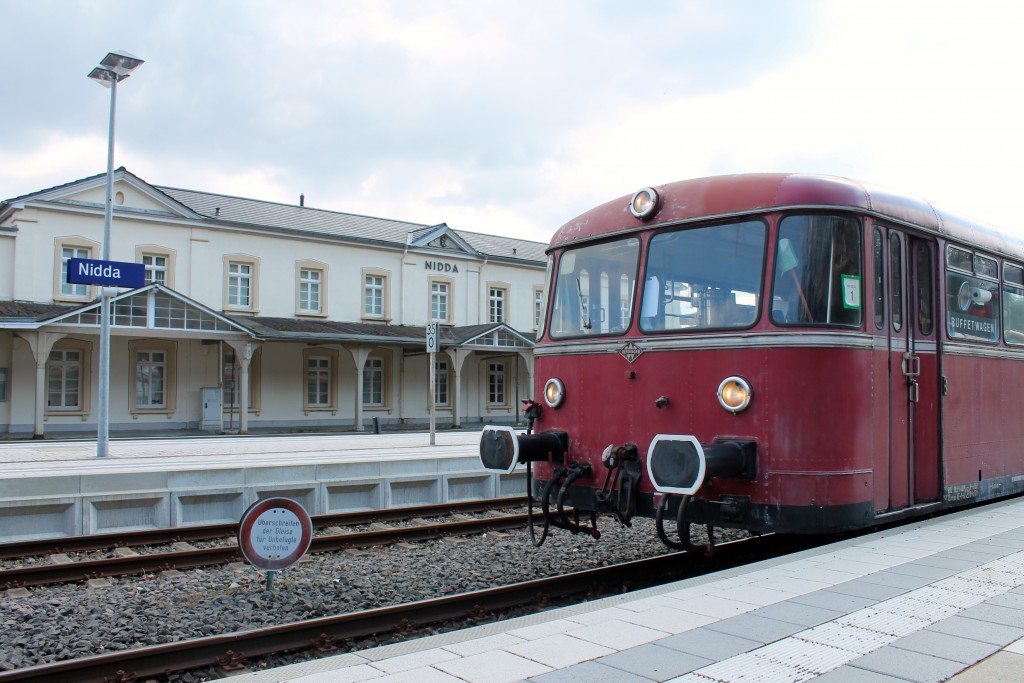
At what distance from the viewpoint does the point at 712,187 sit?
253 inches

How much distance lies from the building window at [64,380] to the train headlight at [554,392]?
23.3 meters

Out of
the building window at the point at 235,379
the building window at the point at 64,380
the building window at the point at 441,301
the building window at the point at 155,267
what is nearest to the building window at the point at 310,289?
the building window at the point at 235,379

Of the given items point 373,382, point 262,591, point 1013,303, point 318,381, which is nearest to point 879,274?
point 1013,303

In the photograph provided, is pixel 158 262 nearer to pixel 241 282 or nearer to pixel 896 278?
pixel 241 282

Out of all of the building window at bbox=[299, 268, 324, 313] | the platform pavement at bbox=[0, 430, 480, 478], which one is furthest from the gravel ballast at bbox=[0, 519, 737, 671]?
the building window at bbox=[299, 268, 324, 313]

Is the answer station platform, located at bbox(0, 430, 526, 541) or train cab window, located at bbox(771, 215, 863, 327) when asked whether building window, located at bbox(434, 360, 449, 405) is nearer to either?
station platform, located at bbox(0, 430, 526, 541)

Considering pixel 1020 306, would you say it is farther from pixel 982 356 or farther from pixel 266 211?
pixel 266 211

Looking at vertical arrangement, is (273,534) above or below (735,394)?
below

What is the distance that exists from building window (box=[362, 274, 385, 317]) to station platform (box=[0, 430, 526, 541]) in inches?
656

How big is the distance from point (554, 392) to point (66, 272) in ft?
77.3

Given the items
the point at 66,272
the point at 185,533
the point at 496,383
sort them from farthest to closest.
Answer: the point at 496,383, the point at 66,272, the point at 185,533

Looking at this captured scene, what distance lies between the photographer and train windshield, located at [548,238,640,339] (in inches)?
270

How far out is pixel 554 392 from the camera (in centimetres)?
732

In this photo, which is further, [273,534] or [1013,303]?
[1013,303]
